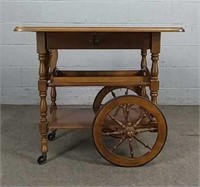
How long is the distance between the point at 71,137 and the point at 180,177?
0.86 meters

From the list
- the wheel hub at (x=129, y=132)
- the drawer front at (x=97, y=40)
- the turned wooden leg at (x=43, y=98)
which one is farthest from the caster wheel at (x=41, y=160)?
the drawer front at (x=97, y=40)

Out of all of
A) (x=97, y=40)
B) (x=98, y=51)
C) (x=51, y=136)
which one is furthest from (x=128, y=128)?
(x=98, y=51)

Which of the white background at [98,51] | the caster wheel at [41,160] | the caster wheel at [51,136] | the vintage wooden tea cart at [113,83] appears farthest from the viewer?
the white background at [98,51]

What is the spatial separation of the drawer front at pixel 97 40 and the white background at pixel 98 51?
111cm

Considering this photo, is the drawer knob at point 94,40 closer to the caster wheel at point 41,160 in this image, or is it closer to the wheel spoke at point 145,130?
the wheel spoke at point 145,130

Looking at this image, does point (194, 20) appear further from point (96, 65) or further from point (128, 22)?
point (96, 65)

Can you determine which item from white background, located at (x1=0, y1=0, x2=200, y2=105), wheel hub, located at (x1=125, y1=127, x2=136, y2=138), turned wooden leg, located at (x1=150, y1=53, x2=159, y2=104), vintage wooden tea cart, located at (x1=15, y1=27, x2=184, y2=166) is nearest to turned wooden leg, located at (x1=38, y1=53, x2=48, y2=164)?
vintage wooden tea cart, located at (x1=15, y1=27, x2=184, y2=166)

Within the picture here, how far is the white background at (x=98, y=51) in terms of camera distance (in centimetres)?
307

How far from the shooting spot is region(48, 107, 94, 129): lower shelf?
2.16 meters

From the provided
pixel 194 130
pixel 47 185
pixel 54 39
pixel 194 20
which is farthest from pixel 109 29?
pixel 194 20

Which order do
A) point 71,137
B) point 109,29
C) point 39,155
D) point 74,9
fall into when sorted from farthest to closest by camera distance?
point 74,9 < point 71,137 < point 39,155 < point 109,29

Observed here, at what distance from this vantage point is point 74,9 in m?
3.06

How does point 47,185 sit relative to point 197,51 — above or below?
below

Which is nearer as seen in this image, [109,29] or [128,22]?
[109,29]
